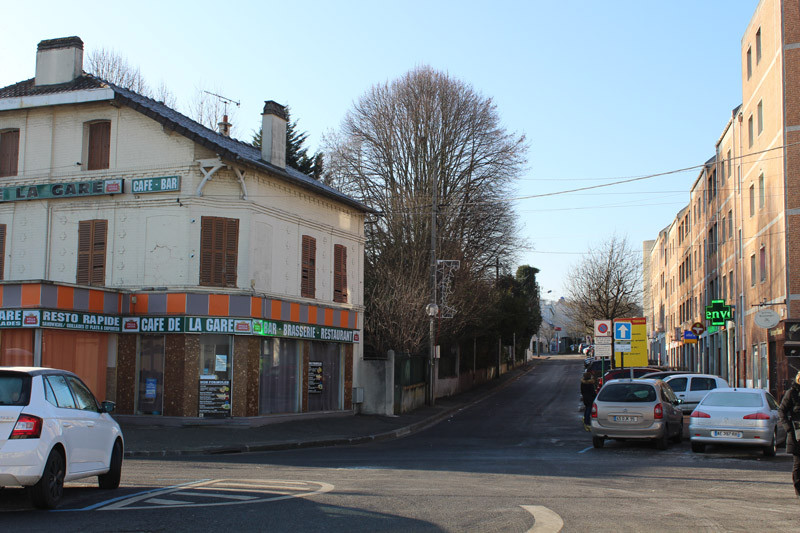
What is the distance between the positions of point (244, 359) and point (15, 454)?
1415 cm

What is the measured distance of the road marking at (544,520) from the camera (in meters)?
7.98

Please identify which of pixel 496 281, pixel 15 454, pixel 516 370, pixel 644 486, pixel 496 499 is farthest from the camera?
pixel 516 370

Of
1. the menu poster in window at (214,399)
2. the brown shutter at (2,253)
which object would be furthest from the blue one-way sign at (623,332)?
the brown shutter at (2,253)

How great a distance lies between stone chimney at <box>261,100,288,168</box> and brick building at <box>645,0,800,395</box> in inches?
673

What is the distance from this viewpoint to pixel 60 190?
78.1 feet

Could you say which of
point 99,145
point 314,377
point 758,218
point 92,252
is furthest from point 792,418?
point 758,218

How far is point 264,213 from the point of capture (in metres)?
23.6

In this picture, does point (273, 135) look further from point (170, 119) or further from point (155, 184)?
point (155, 184)

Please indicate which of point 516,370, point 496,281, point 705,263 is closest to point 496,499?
point 496,281

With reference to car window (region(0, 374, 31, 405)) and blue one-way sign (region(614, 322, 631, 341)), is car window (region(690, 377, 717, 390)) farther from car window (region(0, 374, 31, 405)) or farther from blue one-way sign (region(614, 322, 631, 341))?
car window (region(0, 374, 31, 405))

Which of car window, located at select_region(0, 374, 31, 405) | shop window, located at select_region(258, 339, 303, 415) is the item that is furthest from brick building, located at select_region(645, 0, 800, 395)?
car window, located at select_region(0, 374, 31, 405)

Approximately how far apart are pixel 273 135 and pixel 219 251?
5314mm

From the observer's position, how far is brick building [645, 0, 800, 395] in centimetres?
2897

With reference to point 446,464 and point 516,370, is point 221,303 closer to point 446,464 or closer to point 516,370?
point 446,464
